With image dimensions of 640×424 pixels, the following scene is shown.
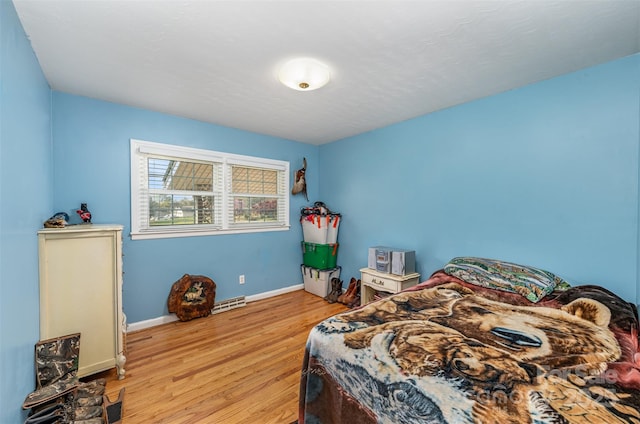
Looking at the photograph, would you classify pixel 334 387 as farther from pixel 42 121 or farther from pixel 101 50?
pixel 42 121

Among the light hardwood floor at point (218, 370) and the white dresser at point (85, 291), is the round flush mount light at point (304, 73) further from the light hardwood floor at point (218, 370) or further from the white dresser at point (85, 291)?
the light hardwood floor at point (218, 370)

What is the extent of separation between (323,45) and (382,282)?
2427mm

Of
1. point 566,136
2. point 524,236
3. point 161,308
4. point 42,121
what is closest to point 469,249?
point 524,236

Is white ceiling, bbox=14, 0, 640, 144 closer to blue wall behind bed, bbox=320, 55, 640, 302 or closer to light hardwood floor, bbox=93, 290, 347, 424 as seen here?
blue wall behind bed, bbox=320, 55, 640, 302

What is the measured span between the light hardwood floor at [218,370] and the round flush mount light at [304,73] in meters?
2.37

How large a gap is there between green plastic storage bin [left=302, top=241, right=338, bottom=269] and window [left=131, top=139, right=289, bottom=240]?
1.84ft

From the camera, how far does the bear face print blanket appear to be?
89cm

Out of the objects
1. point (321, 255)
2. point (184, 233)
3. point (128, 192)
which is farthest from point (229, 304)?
point (128, 192)

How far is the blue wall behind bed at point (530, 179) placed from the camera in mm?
1822

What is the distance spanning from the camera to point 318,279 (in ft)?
12.7

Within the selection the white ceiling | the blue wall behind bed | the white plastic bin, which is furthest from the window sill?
the blue wall behind bed

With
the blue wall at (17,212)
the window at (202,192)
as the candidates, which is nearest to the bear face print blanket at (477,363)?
the blue wall at (17,212)

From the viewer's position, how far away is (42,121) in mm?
1988

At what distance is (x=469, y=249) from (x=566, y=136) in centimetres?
123
